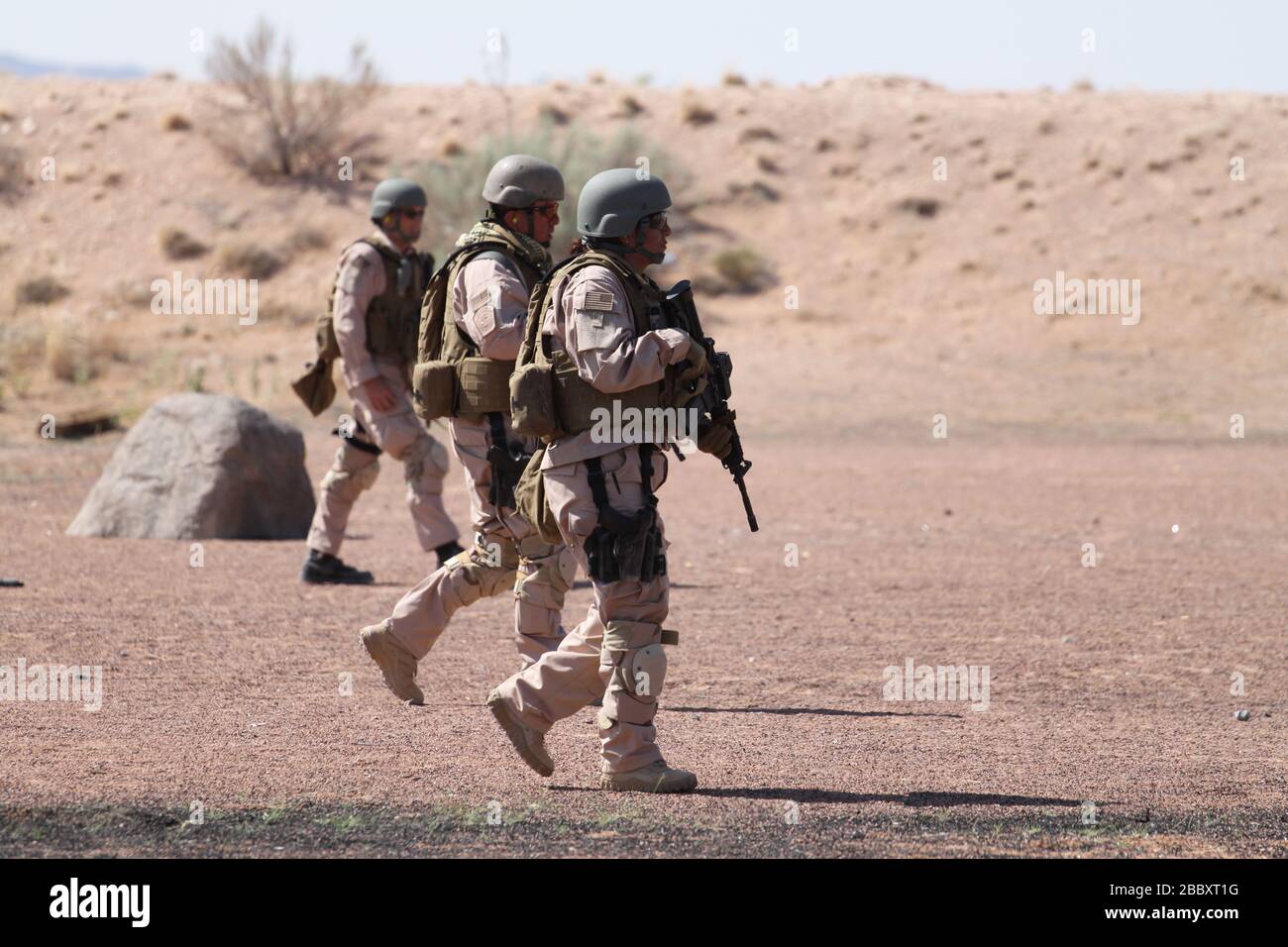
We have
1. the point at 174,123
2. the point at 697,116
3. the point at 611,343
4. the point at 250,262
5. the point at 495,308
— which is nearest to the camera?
the point at 611,343

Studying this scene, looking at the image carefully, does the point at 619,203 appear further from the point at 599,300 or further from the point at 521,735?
the point at 521,735

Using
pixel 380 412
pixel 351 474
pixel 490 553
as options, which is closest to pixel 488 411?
pixel 490 553

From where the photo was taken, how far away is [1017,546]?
39.8 ft

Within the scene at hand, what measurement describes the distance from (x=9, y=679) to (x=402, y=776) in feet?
7.98

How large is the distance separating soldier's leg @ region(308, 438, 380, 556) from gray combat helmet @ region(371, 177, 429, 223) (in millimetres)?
1262

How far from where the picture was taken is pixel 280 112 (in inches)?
1496

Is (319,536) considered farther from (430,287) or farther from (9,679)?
(430,287)

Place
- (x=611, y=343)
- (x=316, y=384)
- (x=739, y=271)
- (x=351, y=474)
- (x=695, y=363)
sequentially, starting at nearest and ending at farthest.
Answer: (x=611, y=343) < (x=695, y=363) < (x=351, y=474) < (x=316, y=384) < (x=739, y=271)

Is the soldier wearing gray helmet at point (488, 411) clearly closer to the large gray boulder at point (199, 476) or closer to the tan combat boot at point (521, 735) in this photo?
the tan combat boot at point (521, 735)

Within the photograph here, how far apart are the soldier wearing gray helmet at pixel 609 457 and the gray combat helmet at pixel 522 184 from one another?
1122 mm

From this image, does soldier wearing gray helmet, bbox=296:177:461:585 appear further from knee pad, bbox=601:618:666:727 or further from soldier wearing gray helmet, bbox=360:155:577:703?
knee pad, bbox=601:618:666:727

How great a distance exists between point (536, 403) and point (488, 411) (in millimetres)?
1225

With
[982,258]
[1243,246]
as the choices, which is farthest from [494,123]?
[1243,246]

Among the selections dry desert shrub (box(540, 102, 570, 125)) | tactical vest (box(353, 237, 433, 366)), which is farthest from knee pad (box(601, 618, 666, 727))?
dry desert shrub (box(540, 102, 570, 125))
